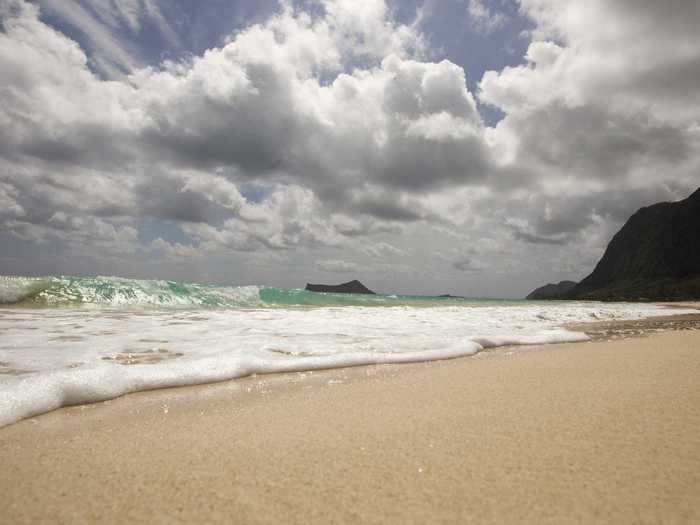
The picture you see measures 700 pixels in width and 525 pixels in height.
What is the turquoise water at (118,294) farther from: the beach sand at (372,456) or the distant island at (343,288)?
the distant island at (343,288)

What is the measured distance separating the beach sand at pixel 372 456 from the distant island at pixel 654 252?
244ft

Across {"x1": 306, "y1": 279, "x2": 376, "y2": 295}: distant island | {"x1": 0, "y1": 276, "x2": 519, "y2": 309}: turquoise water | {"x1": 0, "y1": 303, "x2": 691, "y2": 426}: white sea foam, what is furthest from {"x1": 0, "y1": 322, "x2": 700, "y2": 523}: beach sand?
{"x1": 306, "y1": 279, "x2": 376, "y2": 295}: distant island

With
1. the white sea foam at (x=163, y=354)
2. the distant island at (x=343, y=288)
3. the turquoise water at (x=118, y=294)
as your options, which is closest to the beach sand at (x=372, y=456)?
the white sea foam at (x=163, y=354)

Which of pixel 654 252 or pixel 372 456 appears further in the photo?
pixel 654 252

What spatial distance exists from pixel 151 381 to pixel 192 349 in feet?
5.13

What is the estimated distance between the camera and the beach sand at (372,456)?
1.05 m

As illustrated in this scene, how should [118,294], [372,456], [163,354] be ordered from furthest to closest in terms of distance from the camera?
[118,294]
[163,354]
[372,456]

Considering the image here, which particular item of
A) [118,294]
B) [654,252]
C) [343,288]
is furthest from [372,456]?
[654,252]

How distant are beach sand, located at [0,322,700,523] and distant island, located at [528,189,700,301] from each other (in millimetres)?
74488

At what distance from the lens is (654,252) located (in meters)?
Answer: 86.9

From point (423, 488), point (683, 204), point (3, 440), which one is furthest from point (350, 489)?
point (683, 204)

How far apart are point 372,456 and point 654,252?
110m

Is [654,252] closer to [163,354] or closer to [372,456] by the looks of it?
[163,354]

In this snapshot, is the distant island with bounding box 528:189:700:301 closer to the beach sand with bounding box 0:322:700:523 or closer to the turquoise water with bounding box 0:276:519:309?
the turquoise water with bounding box 0:276:519:309
